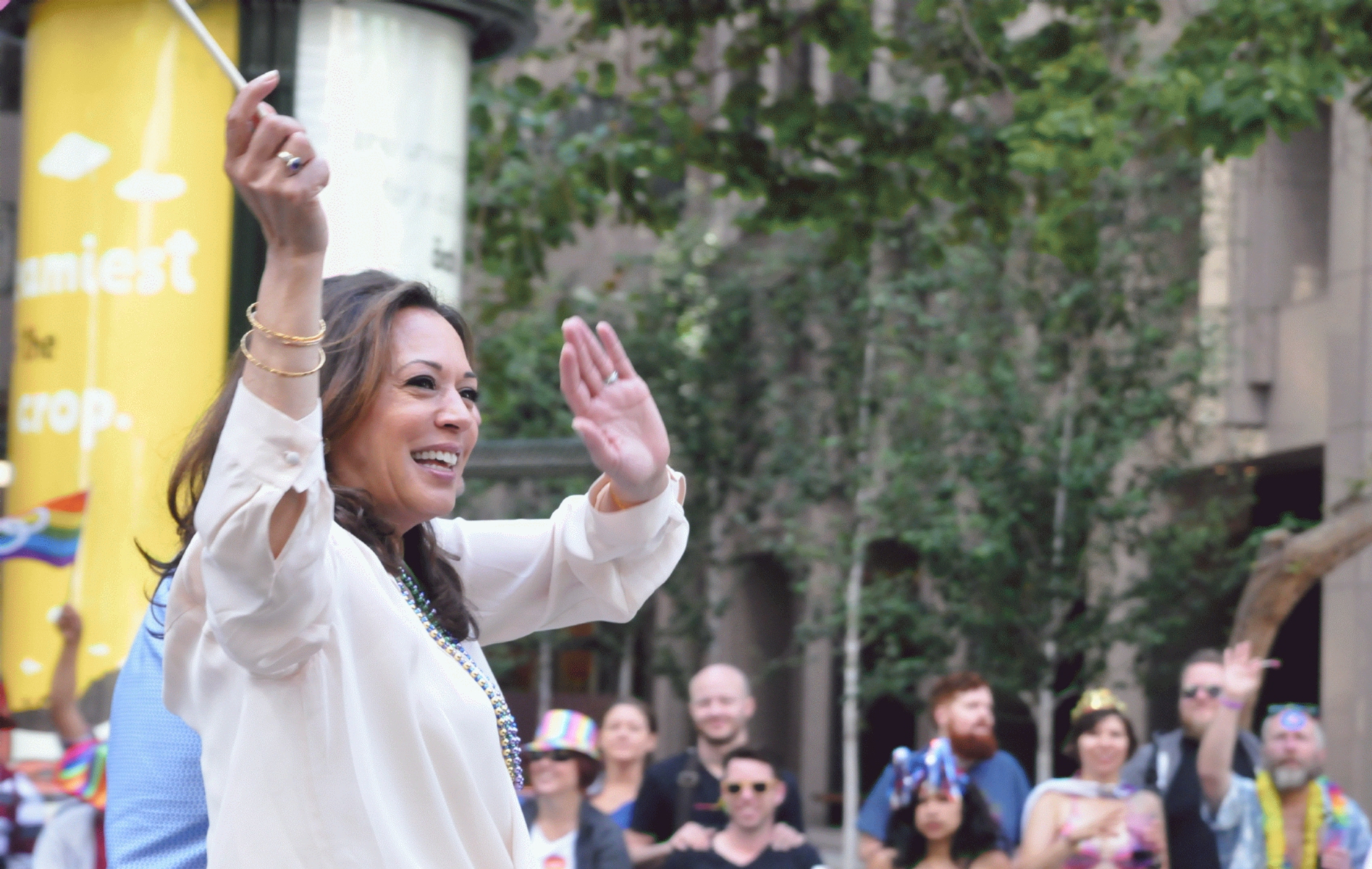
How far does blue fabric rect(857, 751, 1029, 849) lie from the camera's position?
21.3ft

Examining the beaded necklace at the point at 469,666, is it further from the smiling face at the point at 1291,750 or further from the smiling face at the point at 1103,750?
the smiling face at the point at 1291,750

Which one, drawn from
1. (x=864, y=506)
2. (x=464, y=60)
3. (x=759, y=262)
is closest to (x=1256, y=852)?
(x=464, y=60)

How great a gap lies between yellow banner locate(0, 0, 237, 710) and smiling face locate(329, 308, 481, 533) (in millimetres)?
3393

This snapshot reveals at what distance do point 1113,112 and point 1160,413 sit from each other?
866 centimetres

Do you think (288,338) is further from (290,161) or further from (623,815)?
(623,815)

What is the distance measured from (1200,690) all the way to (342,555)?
5361mm

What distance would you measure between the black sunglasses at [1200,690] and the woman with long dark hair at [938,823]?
1.01 meters

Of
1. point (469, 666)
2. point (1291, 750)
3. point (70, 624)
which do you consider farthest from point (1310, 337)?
point (469, 666)

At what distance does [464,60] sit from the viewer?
605 centimetres

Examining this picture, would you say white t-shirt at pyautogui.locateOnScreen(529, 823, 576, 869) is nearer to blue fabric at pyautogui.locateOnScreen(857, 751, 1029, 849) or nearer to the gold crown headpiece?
blue fabric at pyautogui.locateOnScreen(857, 751, 1029, 849)

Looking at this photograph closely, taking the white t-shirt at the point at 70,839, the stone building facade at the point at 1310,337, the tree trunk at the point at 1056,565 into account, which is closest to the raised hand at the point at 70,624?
the white t-shirt at the point at 70,839

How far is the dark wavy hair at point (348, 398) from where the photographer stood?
7.47 ft

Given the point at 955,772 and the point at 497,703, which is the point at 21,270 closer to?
the point at 955,772

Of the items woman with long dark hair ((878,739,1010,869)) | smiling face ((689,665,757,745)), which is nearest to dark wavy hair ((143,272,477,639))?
woman with long dark hair ((878,739,1010,869))
